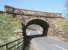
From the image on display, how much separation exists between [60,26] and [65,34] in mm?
1793

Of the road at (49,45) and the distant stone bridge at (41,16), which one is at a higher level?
the distant stone bridge at (41,16)

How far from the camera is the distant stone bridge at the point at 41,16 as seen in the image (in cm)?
4033

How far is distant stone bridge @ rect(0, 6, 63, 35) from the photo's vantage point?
40.3 m

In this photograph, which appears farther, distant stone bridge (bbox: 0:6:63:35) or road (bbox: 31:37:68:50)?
distant stone bridge (bbox: 0:6:63:35)

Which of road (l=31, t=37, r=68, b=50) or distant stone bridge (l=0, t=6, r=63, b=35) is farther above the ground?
distant stone bridge (l=0, t=6, r=63, b=35)

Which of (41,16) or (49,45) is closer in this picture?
(49,45)

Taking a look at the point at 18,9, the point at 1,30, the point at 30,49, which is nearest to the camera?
the point at 30,49

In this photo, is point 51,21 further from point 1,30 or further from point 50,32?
point 1,30

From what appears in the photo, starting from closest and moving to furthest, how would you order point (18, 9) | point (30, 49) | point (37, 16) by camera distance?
point (30, 49) < point (18, 9) < point (37, 16)

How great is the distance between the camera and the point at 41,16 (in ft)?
142

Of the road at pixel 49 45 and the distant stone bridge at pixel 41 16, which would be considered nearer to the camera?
the road at pixel 49 45

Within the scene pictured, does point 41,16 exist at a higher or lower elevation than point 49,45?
higher

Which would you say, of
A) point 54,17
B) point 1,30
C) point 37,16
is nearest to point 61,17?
point 54,17

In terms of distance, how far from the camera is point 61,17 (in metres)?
43.2
